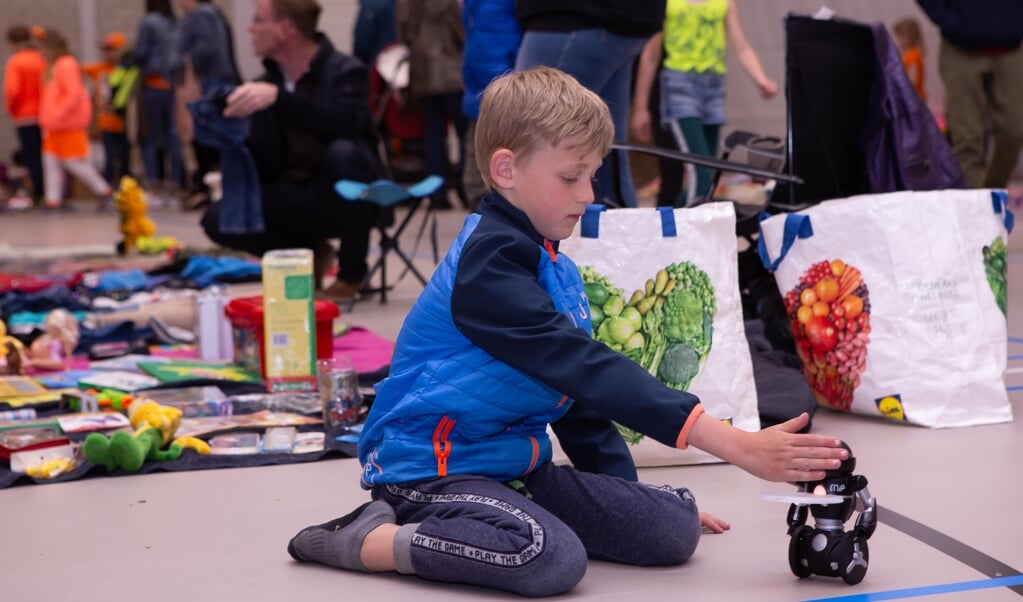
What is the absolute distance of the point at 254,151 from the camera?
4965 millimetres

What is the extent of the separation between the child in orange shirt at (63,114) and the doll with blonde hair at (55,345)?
296 inches

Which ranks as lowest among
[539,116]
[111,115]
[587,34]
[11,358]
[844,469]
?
[11,358]

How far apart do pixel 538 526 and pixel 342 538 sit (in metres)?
0.33

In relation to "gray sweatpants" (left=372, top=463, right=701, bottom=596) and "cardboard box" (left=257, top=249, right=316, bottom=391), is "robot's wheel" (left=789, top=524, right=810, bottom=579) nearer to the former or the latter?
"gray sweatpants" (left=372, top=463, right=701, bottom=596)

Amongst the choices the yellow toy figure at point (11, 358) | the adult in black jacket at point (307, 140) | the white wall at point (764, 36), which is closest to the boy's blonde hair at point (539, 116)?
the yellow toy figure at point (11, 358)

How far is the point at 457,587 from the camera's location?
1934 millimetres

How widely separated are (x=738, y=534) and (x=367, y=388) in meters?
1.54

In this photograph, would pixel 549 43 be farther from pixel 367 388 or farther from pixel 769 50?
pixel 769 50

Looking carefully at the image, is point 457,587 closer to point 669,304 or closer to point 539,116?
point 539,116

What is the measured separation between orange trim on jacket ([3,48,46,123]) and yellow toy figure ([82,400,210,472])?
938 centimetres

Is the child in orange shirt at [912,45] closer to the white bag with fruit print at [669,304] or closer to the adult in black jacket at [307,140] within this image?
the adult in black jacket at [307,140]

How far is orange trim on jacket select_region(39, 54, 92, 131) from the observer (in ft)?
36.0

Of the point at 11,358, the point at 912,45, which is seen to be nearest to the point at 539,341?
the point at 11,358

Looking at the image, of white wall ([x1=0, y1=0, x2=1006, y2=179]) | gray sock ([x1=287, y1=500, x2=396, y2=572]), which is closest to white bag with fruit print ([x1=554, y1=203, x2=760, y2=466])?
gray sock ([x1=287, y1=500, x2=396, y2=572])
